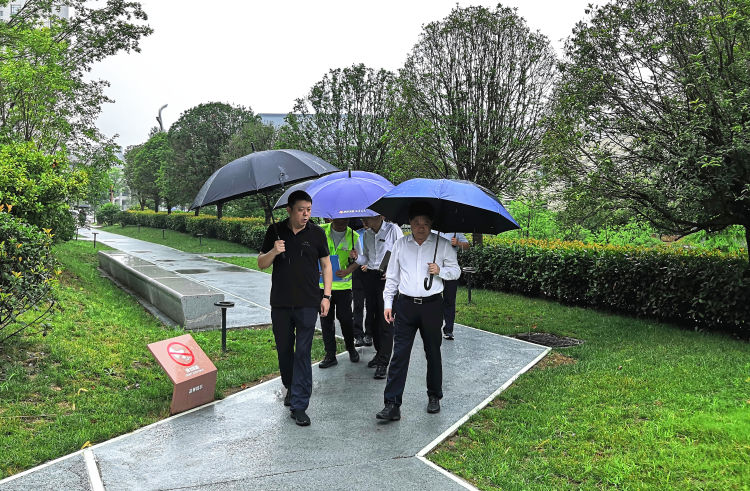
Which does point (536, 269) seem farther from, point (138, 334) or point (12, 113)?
point (12, 113)

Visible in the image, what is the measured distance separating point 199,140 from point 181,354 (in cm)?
2996

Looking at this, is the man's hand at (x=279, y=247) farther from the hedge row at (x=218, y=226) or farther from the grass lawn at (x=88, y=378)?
the hedge row at (x=218, y=226)

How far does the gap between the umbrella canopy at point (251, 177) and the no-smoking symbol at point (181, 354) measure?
131 centimetres

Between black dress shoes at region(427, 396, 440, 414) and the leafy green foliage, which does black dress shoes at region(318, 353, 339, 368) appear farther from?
the leafy green foliage

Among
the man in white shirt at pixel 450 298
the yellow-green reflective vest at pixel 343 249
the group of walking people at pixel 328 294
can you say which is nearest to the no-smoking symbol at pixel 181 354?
the group of walking people at pixel 328 294

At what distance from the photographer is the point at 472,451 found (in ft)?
12.2

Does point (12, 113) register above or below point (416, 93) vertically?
below

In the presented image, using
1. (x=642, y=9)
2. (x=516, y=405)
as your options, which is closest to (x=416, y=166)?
(x=642, y=9)

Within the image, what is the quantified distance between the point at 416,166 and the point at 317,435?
34.3ft

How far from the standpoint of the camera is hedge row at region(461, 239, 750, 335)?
718cm

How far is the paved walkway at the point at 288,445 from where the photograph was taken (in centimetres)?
328

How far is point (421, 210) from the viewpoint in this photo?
427 cm

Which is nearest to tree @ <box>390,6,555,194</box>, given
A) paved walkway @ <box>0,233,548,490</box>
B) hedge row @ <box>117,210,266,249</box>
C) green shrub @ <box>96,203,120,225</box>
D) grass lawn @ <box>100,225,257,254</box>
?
paved walkway @ <box>0,233,548,490</box>

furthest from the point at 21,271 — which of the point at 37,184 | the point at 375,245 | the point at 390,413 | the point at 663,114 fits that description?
the point at 663,114
